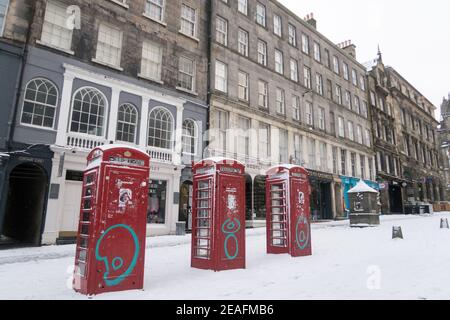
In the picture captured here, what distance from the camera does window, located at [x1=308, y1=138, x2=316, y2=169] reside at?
2467cm

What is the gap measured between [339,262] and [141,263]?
4493 mm

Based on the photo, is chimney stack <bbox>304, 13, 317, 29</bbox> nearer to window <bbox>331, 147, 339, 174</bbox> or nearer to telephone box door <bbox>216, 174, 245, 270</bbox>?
window <bbox>331, 147, 339, 174</bbox>

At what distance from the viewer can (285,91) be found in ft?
76.9

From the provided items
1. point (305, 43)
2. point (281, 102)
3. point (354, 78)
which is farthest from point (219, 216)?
point (354, 78)

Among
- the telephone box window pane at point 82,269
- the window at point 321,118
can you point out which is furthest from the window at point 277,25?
the telephone box window pane at point 82,269

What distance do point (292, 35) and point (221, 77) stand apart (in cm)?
1073

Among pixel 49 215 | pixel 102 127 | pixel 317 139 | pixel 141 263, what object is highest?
pixel 317 139

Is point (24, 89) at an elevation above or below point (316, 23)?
below

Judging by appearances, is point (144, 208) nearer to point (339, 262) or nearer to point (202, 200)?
point (202, 200)

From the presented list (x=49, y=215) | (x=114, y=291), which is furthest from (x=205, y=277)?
(x=49, y=215)

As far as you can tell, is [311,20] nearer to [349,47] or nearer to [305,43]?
[305,43]

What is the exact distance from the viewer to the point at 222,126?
18.5 meters

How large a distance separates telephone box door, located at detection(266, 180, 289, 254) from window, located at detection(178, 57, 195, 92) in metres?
10.1

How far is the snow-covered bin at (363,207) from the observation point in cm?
1709
